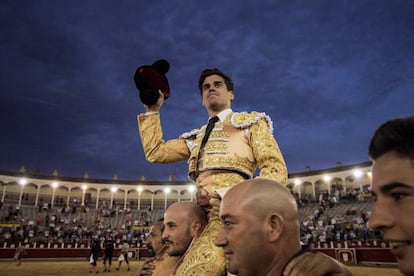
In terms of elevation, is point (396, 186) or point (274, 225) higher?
point (396, 186)

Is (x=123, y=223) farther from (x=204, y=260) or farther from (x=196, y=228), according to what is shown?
(x=204, y=260)

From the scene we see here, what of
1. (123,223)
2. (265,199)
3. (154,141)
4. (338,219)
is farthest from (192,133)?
(123,223)

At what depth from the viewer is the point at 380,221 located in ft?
3.88

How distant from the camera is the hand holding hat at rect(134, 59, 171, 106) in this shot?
2885mm

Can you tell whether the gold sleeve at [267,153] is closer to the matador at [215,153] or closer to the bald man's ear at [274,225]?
the matador at [215,153]

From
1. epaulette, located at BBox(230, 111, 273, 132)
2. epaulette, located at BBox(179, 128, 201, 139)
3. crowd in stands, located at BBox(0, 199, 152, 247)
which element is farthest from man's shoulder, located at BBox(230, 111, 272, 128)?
crowd in stands, located at BBox(0, 199, 152, 247)

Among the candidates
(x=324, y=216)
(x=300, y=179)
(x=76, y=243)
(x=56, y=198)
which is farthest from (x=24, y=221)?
(x=300, y=179)

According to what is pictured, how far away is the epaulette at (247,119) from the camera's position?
8.79 feet

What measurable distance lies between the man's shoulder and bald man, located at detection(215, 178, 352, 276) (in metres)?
1.13

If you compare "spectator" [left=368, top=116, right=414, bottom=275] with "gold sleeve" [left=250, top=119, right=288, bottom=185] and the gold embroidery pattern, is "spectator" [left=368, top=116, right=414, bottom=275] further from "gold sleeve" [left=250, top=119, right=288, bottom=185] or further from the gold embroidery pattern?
the gold embroidery pattern

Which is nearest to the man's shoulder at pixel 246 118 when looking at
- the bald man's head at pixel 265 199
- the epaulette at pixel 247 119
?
the epaulette at pixel 247 119

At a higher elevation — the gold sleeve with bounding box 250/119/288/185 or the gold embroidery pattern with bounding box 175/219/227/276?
the gold sleeve with bounding box 250/119/288/185

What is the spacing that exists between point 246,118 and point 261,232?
138cm

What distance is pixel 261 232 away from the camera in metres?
1.52
